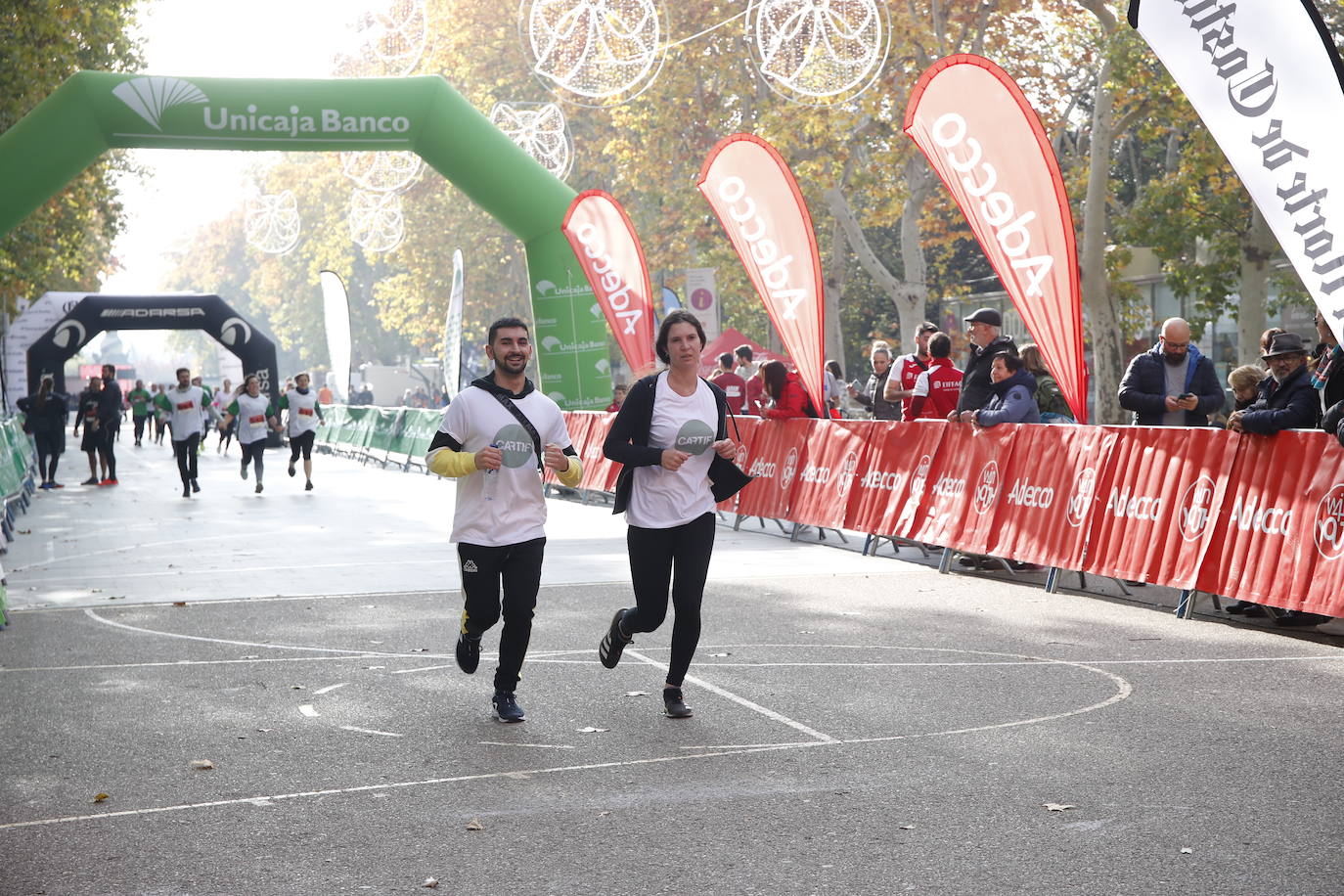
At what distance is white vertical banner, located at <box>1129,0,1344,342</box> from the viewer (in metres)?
8.91

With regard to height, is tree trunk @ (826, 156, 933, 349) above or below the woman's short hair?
above

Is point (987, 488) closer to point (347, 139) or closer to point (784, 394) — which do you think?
point (784, 394)

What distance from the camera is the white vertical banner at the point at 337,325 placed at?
4184 cm

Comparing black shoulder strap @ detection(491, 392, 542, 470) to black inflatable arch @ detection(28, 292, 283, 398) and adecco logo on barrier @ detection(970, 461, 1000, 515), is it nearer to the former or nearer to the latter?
adecco logo on barrier @ detection(970, 461, 1000, 515)

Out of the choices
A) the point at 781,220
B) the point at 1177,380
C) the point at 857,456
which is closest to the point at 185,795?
the point at 1177,380

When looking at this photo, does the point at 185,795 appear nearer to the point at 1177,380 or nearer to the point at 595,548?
the point at 1177,380

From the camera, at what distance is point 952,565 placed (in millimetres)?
13656

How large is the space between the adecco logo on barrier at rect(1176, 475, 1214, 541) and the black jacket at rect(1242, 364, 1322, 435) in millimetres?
524

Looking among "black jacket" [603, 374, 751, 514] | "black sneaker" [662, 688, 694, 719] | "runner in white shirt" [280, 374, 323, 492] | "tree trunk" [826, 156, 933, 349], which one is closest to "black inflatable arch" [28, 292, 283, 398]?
"runner in white shirt" [280, 374, 323, 492]

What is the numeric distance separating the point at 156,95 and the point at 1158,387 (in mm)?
15322

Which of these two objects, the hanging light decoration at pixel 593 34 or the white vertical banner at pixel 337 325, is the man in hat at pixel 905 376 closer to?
the hanging light decoration at pixel 593 34

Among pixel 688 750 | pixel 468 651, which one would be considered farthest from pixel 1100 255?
pixel 688 750

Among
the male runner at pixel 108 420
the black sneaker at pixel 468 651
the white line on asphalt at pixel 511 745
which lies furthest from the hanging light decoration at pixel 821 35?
the white line on asphalt at pixel 511 745

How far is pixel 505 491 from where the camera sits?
7324mm
